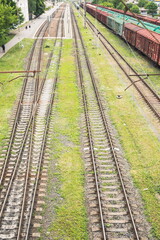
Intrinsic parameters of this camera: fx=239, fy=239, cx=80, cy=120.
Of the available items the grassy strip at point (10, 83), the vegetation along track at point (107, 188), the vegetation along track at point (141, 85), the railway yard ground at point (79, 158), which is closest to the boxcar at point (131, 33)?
the vegetation along track at point (141, 85)

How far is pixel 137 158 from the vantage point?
47.9 ft

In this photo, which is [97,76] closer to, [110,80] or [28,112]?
[110,80]

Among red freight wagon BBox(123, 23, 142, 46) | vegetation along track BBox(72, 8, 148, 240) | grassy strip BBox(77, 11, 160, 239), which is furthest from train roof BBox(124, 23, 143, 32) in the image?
vegetation along track BBox(72, 8, 148, 240)

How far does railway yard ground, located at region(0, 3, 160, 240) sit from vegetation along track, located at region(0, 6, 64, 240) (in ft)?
0.14

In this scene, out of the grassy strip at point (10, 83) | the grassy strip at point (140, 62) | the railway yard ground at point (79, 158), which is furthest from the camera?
the grassy strip at point (140, 62)

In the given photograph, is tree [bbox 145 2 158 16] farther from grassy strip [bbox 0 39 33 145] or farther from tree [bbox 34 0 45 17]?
grassy strip [bbox 0 39 33 145]

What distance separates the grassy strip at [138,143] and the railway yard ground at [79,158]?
0.17 ft

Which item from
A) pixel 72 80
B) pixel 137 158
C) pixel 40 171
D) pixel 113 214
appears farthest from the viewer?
pixel 72 80

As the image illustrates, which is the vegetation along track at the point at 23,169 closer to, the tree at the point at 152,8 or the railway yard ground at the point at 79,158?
the railway yard ground at the point at 79,158

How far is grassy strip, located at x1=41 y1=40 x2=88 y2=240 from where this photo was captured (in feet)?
33.7

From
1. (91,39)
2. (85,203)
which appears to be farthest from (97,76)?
(91,39)

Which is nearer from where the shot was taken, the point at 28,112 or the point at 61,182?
the point at 61,182

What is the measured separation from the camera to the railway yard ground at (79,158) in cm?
1039

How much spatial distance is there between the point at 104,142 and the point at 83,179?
152 inches
